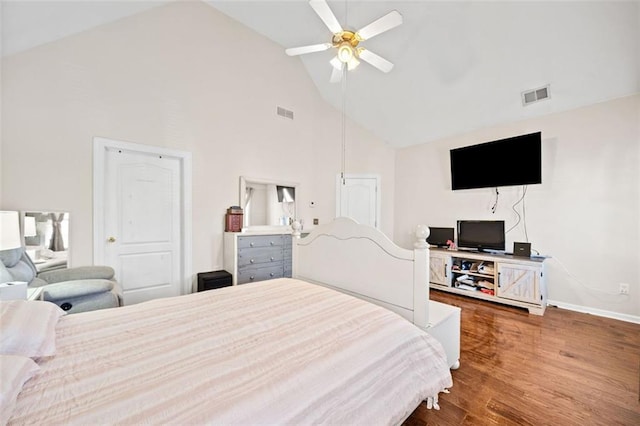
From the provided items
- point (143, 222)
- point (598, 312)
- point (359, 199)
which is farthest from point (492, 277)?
point (143, 222)

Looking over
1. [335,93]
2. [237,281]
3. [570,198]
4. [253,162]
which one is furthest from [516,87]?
[237,281]

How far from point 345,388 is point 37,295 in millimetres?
2244

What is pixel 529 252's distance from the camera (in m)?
3.34

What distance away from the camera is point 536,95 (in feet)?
10.7

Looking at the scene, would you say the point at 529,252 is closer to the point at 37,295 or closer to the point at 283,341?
the point at 283,341

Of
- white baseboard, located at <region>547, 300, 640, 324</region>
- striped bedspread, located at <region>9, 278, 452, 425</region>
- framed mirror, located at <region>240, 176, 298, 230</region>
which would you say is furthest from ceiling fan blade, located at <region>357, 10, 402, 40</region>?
white baseboard, located at <region>547, 300, 640, 324</region>

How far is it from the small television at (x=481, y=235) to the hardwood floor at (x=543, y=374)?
1.10 m

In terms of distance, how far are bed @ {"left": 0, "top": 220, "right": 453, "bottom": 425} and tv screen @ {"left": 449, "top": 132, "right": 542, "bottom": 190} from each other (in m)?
2.97

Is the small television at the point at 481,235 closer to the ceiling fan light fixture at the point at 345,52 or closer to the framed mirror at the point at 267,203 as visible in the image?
the framed mirror at the point at 267,203

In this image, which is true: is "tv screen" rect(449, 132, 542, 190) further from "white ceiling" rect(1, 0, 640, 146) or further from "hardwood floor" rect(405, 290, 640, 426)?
"hardwood floor" rect(405, 290, 640, 426)

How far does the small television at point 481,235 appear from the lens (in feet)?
12.3

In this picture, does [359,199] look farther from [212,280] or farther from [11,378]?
[11,378]

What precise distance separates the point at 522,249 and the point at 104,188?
5.08 metres

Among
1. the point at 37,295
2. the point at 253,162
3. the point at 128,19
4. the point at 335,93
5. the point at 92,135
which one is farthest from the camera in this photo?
the point at 335,93
